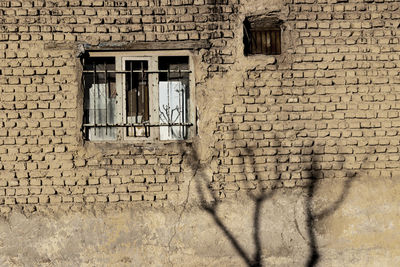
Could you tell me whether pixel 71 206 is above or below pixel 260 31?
below

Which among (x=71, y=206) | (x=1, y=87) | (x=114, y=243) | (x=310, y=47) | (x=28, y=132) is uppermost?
(x=310, y=47)

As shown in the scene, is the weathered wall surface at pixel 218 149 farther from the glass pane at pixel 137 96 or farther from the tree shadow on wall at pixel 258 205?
the glass pane at pixel 137 96

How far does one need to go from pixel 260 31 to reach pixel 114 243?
9.53ft

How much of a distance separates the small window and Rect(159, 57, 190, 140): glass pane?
2.48ft

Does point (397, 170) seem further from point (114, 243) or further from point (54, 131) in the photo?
point (54, 131)

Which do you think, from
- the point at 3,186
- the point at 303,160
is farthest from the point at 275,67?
the point at 3,186

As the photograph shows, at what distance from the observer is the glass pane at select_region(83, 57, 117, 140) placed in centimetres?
422

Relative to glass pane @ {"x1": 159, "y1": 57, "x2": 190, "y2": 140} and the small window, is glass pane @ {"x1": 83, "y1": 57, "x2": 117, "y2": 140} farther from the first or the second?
the small window

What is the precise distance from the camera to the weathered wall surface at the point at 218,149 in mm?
3973

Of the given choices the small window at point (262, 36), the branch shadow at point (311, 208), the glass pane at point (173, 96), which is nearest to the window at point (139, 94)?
the glass pane at point (173, 96)

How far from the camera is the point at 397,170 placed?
4.07 metres

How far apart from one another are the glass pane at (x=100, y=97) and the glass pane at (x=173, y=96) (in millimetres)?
565

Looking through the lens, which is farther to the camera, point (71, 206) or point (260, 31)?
Answer: point (260, 31)

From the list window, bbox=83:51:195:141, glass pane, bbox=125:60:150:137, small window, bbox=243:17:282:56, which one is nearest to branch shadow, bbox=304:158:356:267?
small window, bbox=243:17:282:56
